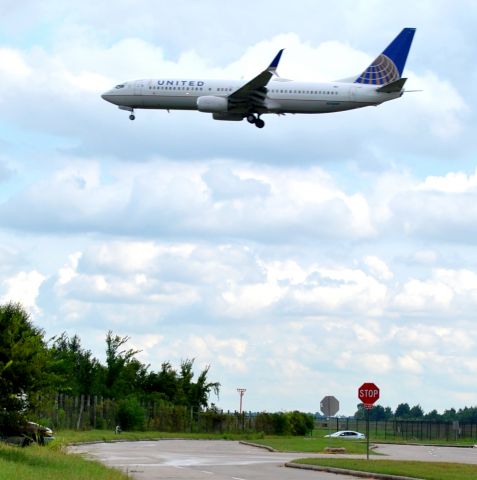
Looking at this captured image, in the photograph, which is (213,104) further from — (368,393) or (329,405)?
(368,393)

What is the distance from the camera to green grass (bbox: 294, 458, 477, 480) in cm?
2689

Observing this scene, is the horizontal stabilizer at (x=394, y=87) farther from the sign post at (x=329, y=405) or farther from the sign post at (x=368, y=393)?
the sign post at (x=368, y=393)

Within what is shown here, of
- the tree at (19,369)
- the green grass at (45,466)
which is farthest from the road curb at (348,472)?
the tree at (19,369)

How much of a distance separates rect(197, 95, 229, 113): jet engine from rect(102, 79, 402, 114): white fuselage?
2181 mm

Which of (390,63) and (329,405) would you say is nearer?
(329,405)

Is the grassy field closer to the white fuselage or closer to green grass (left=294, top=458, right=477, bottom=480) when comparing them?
green grass (left=294, top=458, right=477, bottom=480)

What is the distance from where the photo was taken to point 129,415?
62.5 meters

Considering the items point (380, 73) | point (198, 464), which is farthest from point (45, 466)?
point (380, 73)

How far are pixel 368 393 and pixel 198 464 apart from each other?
263 inches

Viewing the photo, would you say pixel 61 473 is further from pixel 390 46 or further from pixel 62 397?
pixel 390 46

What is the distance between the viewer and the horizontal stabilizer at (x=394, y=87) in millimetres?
58031

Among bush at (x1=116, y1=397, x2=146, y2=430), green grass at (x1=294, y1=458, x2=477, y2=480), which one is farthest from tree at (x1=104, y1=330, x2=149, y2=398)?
green grass at (x1=294, y1=458, x2=477, y2=480)

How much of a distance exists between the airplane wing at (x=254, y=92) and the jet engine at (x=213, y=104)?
0.37 metres

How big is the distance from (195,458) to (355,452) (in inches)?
380
